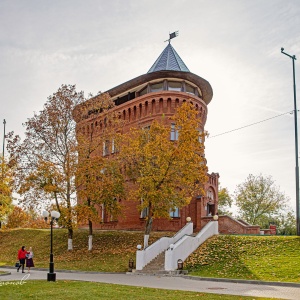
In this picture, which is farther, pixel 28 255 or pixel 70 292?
pixel 28 255

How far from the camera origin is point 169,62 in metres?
38.7

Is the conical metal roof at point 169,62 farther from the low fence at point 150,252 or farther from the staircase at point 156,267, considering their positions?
the staircase at point 156,267

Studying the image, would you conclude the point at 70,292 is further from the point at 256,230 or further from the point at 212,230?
the point at 256,230

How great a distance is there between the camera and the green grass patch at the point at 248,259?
1883cm

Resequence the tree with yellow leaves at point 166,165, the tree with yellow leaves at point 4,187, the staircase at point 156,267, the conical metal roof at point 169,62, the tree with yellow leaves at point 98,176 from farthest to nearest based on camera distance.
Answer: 1. the tree with yellow leaves at point 4,187
2. the conical metal roof at point 169,62
3. the tree with yellow leaves at point 98,176
4. the tree with yellow leaves at point 166,165
5. the staircase at point 156,267

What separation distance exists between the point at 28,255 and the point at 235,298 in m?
14.7

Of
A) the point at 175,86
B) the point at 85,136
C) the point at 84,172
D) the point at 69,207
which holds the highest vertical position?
the point at 175,86

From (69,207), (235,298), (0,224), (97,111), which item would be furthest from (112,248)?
(0,224)

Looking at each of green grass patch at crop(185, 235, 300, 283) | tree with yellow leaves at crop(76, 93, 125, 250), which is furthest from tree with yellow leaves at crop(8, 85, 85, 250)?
green grass patch at crop(185, 235, 300, 283)

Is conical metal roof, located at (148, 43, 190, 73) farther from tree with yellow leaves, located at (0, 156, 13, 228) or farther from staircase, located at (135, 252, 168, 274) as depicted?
staircase, located at (135, 252, 168, 274)

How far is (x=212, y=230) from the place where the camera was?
94.1 feet

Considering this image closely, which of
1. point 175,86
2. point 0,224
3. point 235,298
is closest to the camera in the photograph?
point 235,298

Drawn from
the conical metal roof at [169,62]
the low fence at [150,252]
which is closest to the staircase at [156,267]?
the low fence at [150,252]

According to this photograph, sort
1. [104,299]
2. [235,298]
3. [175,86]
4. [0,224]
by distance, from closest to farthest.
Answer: [104,299] → [235,298] → [175,86] → [0,224]
